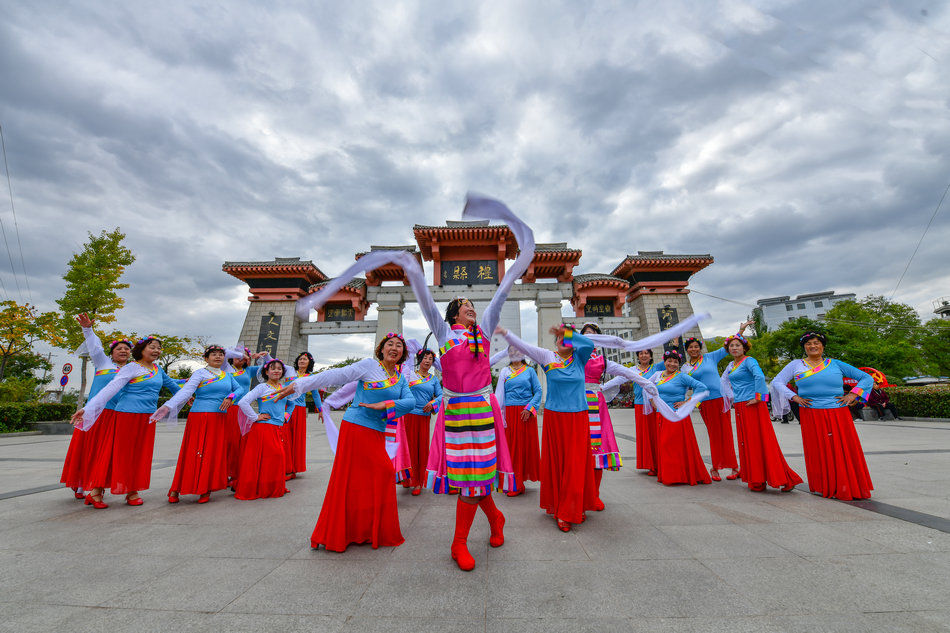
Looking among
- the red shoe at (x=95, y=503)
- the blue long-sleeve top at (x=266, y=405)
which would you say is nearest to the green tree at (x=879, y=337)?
the blue long-sleeve top at (x=266, y=405)

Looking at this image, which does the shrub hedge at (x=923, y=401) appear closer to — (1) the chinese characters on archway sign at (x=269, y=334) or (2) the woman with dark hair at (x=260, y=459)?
(2) the woman with dark hair at (x=260, y=459)

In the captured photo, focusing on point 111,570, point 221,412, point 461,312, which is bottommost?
point 111,570

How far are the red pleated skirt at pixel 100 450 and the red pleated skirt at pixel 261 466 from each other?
124 centimetres

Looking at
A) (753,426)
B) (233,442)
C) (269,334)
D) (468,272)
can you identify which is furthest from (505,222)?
(269,334)

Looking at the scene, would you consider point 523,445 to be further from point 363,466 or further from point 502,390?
point 363,466

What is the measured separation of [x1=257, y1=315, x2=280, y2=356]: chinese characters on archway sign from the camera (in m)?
19.1

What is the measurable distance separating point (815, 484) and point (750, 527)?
5.82 feet

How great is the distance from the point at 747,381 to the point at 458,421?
4.02 meters

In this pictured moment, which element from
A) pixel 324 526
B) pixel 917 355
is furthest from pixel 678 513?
pixel 917 355

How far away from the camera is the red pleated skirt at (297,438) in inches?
209

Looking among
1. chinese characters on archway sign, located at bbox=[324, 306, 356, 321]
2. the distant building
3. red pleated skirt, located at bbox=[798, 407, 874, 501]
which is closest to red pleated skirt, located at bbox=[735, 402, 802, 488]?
red pleated skirt, located at bbox=[798, 407, 874, 501]

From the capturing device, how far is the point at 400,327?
50.9ft

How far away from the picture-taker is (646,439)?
5.30 m

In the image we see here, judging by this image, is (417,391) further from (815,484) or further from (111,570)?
(815,484)
